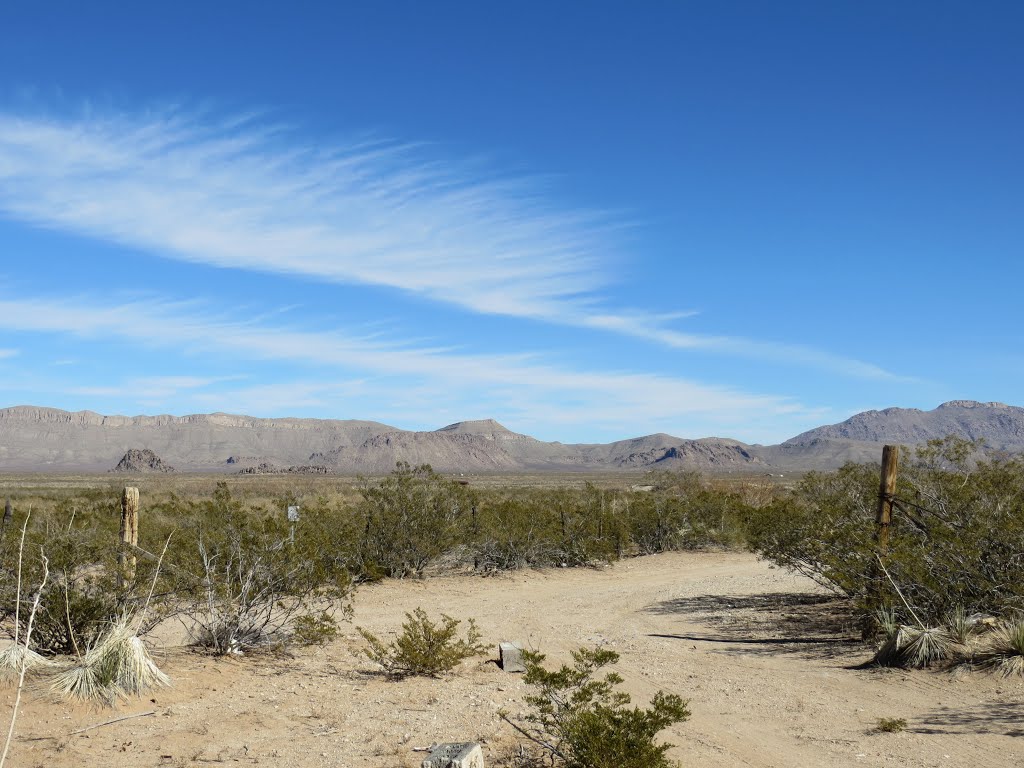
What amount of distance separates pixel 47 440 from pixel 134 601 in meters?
196

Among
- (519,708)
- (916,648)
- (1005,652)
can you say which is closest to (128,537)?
(519,708)

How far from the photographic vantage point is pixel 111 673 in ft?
26.4

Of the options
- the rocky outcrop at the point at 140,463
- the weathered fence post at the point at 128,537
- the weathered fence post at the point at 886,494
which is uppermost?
the weathered fence post at the point at 886,494

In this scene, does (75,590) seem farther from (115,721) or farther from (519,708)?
(519,708)

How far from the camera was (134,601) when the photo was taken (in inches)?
368

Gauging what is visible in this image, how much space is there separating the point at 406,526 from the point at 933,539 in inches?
465

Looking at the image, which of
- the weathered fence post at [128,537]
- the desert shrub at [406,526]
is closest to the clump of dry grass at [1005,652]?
the weathered fence post at [128,537]

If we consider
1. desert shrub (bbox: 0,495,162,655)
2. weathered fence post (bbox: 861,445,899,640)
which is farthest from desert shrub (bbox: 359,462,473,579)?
weathered fence post (bbox: 861,445,899,640)

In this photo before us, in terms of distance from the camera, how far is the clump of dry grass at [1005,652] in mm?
9516

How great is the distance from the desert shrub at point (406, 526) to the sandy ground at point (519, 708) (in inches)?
226

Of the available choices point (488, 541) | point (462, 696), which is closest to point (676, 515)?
point (488, 541)

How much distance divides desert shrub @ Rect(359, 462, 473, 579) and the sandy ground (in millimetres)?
5731

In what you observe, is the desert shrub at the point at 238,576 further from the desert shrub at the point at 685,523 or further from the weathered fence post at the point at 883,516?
the desert shrub at the point at 685,523

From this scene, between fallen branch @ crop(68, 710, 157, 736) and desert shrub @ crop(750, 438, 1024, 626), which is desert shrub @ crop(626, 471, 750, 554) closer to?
desert shrub @ crop(750, 438, 1024, 626)
